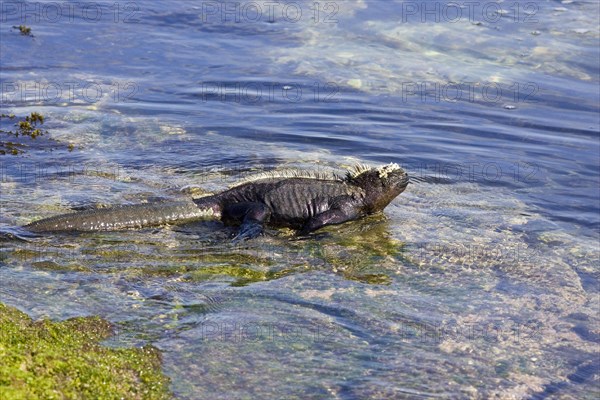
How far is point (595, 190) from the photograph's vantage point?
8.80m

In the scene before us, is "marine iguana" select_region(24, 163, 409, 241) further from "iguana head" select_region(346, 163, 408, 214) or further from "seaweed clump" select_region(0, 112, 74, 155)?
"seaweed clump" select_region(0, 112, 74, 155)

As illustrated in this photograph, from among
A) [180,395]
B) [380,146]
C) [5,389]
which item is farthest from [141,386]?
[380,146]

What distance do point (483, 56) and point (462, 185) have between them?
4.82 metres

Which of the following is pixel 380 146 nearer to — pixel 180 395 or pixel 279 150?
pixel 279 150

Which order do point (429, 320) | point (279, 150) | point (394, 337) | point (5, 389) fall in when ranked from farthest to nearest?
point (279, 150)
point (429, 320)
point (394, 337)
point (5, 389)

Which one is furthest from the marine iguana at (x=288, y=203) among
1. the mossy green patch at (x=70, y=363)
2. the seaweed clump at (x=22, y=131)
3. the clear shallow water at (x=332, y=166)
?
the mossy green patch at (x=70, y=363)

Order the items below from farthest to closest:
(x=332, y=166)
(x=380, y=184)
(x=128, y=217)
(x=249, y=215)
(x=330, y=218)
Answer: (x=332, y=166) → (x=380, y=184) → (x=330, y=218) → (x=249, y=215) → (x=128, y=217)

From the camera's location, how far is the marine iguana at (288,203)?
690 centimetres

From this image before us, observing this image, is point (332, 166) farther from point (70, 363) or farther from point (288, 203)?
point (70, 363)

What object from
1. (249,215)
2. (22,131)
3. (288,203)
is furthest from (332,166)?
(22,131)

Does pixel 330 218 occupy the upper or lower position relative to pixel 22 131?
lower

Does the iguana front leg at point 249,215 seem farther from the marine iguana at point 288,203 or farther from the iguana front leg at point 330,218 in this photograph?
the iguana front leg at point 330,218

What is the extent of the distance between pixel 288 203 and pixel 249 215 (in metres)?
→ 0.42

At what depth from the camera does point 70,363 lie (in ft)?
12.1
